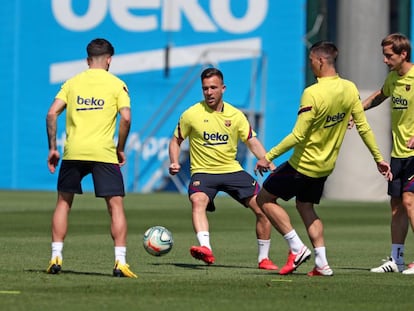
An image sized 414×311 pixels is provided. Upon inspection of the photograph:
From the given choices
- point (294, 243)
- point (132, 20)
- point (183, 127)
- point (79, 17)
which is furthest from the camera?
point (132, 20)

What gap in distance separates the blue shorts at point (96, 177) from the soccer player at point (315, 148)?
55.2 inches

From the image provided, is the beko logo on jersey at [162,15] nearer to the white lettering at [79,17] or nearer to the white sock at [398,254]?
the white lettering at [79,17]

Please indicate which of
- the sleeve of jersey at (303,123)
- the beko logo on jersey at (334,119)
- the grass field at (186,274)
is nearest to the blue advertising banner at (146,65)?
the grass field at (186,274)

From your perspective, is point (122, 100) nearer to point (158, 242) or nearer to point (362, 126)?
point (158, 242)

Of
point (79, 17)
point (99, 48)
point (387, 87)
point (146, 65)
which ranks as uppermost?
point (99, 48)

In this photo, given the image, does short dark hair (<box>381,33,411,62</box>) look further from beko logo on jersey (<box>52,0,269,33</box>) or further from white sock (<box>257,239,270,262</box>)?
beko logo on jersey (<box>52,0,269,33</box>)

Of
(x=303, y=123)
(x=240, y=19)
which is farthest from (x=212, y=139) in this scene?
(x=240, y=19)

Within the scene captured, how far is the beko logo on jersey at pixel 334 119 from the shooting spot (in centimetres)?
1203

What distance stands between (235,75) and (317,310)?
79.8ft

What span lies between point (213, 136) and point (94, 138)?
2365mm

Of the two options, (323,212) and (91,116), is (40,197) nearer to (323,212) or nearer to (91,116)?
(323,212)

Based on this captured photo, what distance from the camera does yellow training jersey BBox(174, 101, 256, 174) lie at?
1387 cm

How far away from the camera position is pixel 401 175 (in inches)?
505

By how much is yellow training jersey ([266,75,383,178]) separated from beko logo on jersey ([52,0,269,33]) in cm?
2163
